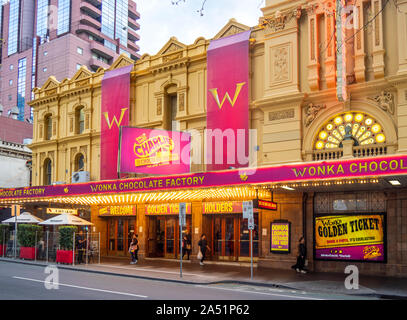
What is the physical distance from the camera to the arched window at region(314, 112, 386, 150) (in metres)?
20.0

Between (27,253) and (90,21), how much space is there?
218ft

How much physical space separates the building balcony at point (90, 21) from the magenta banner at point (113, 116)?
5812cm

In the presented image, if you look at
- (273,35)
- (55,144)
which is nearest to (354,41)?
(273,35)

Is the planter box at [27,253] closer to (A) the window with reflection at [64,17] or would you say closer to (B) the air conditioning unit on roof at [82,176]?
(B) the air conditioning unit on roof at [82,176]

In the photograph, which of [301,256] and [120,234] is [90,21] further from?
[301,256]

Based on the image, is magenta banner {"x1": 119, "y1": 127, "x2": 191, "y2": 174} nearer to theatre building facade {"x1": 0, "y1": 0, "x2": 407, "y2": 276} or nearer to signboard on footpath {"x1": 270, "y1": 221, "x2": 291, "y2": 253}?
theatre building facade {"x1": 0, "y1": 0, "x2": 407, "y2": 276}

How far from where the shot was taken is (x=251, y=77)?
2441 centimetres

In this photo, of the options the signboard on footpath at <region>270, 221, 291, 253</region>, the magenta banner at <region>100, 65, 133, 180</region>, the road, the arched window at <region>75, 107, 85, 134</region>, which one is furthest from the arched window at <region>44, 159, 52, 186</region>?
the signboard on footpath at <region>270, 221, 291, 253</region>

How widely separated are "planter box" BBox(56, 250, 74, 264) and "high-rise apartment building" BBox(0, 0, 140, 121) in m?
56.4

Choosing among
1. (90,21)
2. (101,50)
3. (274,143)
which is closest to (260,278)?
(274,143)

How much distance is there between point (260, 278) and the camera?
1808cm

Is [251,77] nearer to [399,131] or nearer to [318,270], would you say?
[399,131]

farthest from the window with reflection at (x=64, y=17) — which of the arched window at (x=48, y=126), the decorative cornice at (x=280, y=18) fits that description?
the decorative cornice at (x=280, y=18)

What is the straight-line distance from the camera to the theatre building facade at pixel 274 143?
19.3 metres
